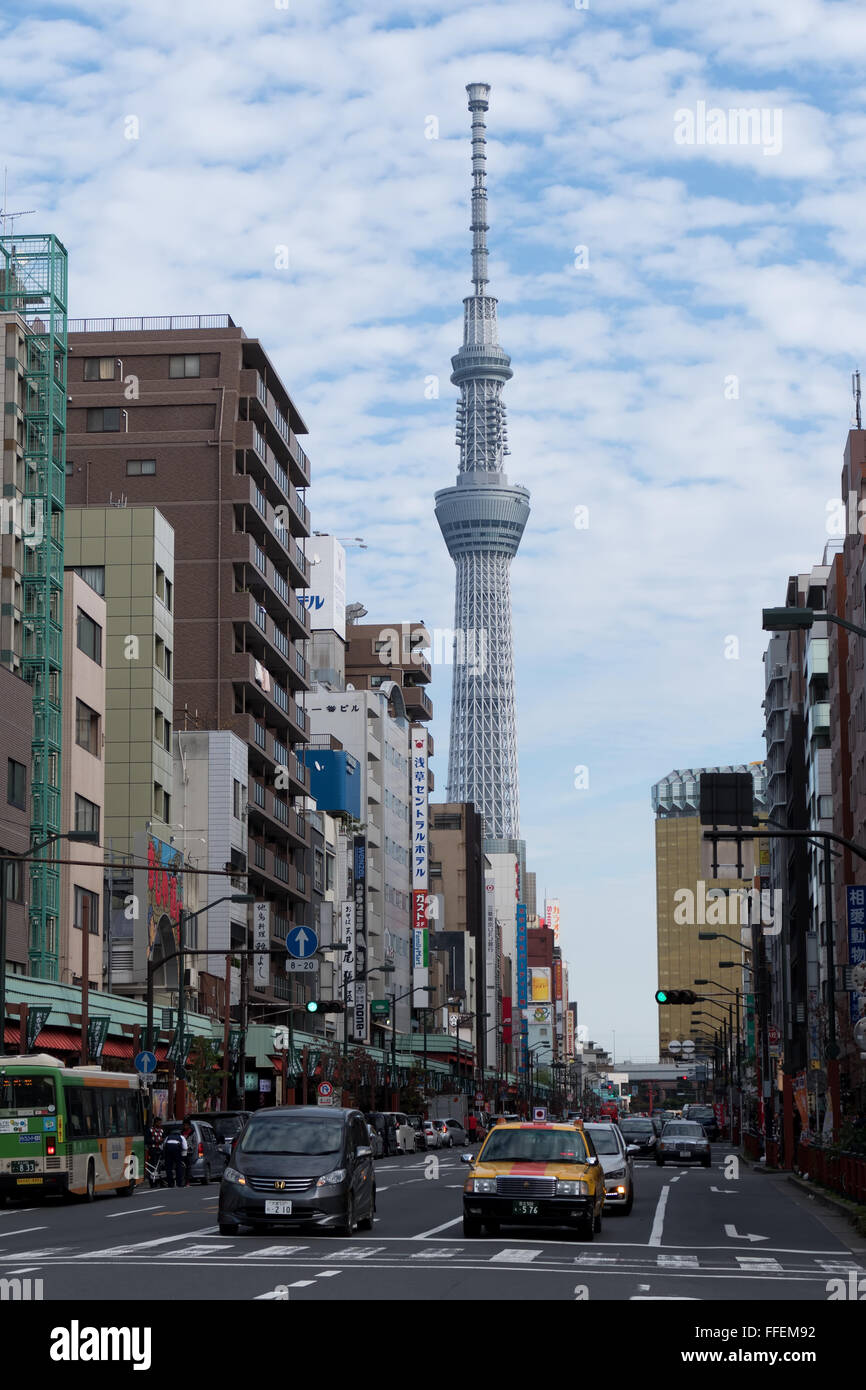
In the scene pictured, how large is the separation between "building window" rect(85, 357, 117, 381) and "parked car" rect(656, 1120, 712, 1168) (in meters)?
49.5

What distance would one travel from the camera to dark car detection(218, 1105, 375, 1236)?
26938mm

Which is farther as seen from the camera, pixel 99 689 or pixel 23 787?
pixel 99 689

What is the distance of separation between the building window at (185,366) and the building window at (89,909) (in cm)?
3417

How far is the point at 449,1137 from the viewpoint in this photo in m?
106

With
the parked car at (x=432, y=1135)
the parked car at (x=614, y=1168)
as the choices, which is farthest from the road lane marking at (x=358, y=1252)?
the parked car at (x=432, y=1135)

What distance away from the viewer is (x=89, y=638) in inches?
3071

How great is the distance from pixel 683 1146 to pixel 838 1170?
27546 mm

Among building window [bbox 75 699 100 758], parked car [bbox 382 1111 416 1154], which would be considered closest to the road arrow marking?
Answer: building window [bbox 75 699 100 758]

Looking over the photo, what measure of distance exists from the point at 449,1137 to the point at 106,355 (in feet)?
146

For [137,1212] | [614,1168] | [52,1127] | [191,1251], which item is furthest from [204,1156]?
[191,1251]

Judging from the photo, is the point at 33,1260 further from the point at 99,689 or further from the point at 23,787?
the point at 99,689

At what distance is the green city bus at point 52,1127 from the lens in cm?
3872

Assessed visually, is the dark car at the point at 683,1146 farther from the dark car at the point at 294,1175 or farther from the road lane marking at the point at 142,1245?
the dark car at the point at 294,1175

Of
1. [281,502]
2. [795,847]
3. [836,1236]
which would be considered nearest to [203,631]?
[281,502]
